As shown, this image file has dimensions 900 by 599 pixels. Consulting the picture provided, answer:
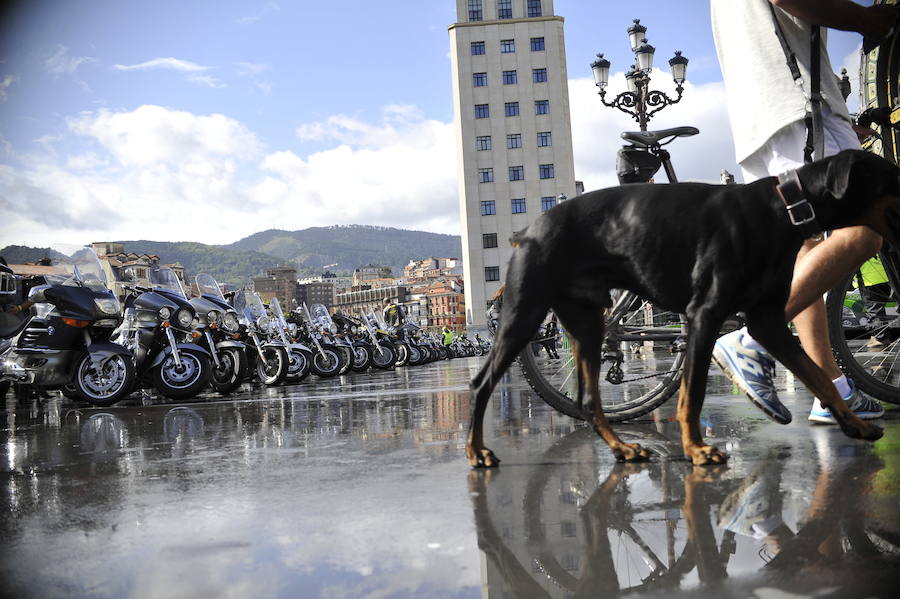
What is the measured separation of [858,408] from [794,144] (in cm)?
133

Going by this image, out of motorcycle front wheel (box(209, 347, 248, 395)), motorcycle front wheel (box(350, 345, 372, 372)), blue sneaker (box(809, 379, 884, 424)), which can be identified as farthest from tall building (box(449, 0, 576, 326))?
blue sneaker (box(809, 379, 884, 424))

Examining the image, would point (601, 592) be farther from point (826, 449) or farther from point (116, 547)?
point (826, 449)

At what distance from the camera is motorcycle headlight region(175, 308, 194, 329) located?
9.24 meters

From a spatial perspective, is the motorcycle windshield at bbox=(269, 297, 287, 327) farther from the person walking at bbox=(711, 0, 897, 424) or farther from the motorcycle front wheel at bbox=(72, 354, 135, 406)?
the person walking at bbox=(711, 0, 897, 424)

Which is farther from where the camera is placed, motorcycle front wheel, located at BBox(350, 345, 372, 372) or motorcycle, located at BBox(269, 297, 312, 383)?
motorcycle front wheel, located at BBox(350, 345, 372, 372)

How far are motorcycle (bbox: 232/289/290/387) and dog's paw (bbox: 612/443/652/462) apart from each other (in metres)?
8.69

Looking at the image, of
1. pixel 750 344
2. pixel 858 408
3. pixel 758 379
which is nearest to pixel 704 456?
pixel 758 379

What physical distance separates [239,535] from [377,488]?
696 millimetres

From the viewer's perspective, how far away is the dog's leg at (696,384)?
285 cm

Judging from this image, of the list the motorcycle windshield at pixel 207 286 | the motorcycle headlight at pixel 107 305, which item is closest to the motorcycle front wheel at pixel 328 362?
the motorcycle windshield at pixel 207 286

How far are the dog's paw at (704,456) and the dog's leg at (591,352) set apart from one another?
26 centimetres

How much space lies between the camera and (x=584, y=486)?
2736 mm

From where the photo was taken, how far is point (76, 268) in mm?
9125

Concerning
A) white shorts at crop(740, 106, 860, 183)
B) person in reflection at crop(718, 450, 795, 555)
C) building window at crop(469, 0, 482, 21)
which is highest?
building window at crop(469, 0, 482, 21)
